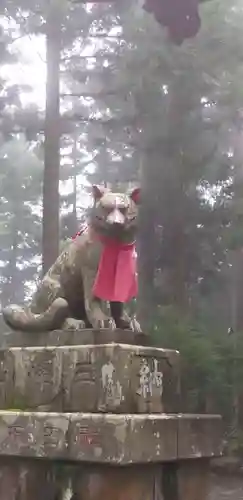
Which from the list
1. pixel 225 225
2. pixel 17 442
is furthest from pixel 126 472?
pixel 225 225

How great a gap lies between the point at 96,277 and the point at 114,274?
76 mm

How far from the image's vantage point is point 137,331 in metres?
2.48

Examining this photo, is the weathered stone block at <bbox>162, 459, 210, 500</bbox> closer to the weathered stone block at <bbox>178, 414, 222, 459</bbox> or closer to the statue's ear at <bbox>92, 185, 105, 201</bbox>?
the weathered stone block at <bbox>178, 414, 222, 459</bbox>

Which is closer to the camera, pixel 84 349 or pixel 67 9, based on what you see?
pixel 84 349

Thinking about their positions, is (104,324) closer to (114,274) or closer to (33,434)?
(114,274)

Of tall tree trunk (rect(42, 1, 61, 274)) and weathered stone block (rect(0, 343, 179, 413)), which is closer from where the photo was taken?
weathered stone block (rect(0, 343, 179, 413))

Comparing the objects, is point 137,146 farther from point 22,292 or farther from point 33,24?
point 22,292

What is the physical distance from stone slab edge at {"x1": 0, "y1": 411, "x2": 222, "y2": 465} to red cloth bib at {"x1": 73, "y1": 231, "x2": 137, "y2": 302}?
1.47 ft

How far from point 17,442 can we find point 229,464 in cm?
283

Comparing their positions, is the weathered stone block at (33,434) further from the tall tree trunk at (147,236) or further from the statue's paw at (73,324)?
the tall tree trunk at (147,236)

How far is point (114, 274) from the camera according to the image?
240 centimetres

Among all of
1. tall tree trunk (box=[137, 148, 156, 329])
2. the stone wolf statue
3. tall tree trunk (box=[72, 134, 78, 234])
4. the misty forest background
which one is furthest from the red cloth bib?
tall tree trunk (box=[72, 134, 78, 234])

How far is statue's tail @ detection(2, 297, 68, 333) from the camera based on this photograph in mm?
2516

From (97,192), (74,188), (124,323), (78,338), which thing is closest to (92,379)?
(78,338)
